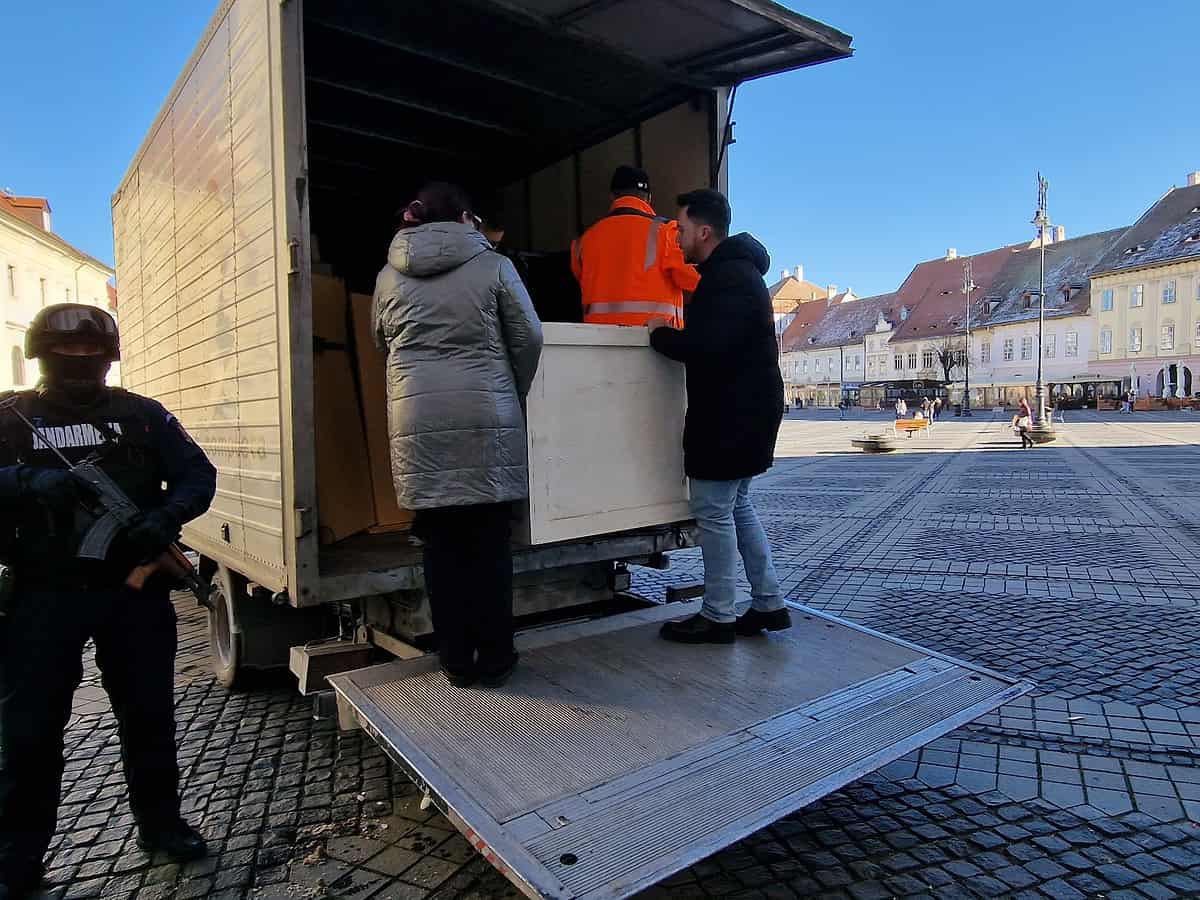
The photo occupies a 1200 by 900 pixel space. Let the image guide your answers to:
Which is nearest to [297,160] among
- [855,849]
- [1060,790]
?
[855,849]

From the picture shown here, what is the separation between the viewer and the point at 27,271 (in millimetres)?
36062

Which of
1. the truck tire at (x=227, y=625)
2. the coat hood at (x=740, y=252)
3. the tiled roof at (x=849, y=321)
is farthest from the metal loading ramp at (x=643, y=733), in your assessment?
the tiled roof at (x=849, y=321)

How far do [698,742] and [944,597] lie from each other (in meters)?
4.23

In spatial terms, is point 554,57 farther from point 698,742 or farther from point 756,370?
point 698,742

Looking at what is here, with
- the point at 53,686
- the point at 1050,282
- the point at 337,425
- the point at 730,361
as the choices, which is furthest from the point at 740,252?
the point at 1050,282

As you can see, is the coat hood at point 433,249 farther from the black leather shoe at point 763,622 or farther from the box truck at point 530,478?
the black leather shoe at point 763,622

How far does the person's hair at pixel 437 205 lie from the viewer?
2.93 metres

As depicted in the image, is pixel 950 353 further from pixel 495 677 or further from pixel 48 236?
pixel 495 677

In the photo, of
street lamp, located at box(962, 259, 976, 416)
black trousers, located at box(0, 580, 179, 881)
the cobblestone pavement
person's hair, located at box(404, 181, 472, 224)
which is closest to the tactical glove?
black trousers, located at box(0, 580, 179, 881)

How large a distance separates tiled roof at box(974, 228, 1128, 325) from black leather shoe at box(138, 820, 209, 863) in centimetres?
6603

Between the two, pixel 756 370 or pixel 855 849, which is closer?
pixel 855 849

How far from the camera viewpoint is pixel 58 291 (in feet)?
129

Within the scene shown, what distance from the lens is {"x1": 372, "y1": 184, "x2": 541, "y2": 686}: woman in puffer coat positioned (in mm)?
2809

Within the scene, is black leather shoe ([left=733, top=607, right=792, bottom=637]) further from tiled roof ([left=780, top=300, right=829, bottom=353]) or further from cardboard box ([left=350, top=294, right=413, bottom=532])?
tiled roof ([left=780, top=300, right=829, bottom=353])
